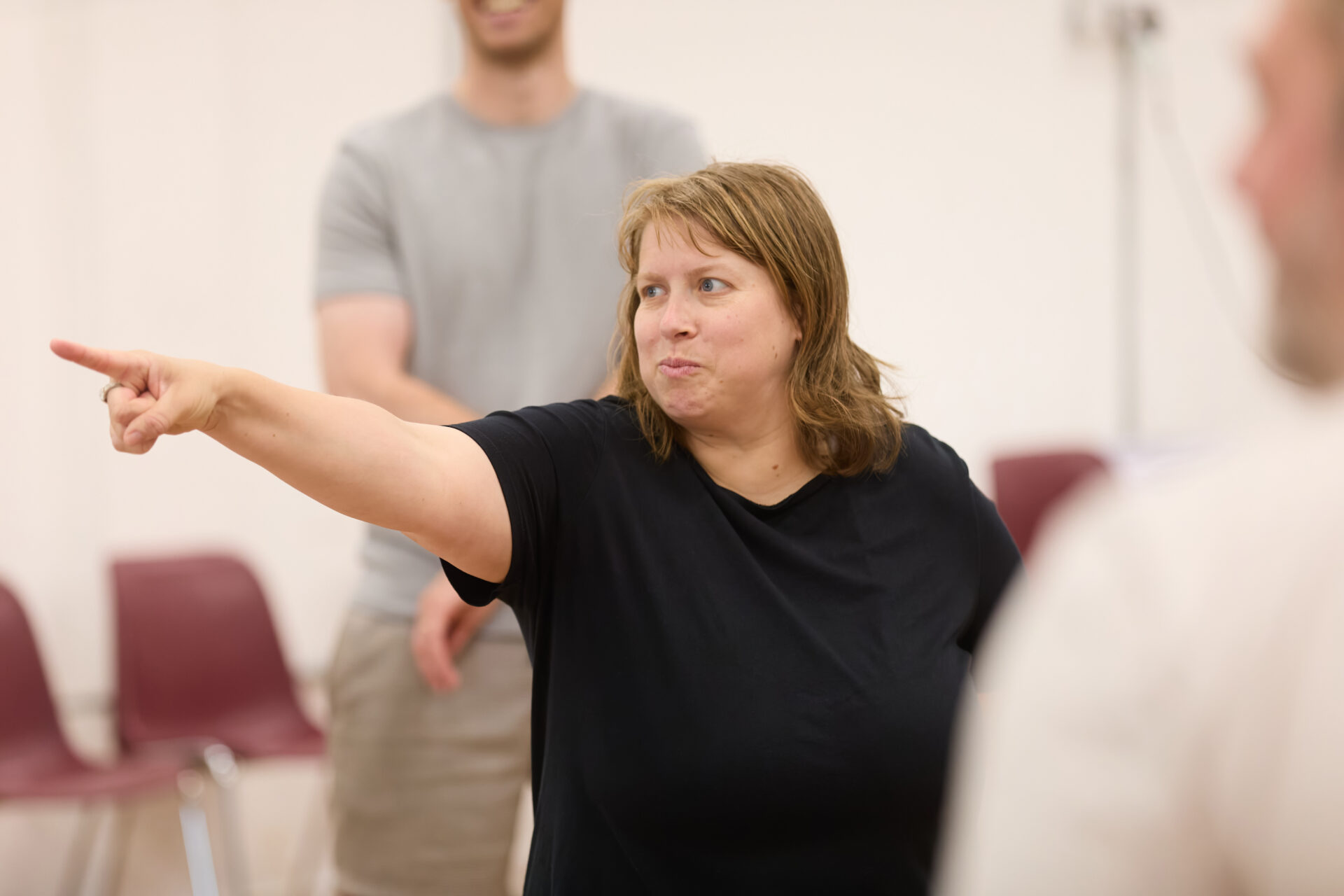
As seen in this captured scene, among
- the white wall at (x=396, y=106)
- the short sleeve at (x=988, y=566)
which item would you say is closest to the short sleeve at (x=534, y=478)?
the short sleeve at (x=988, y=566)

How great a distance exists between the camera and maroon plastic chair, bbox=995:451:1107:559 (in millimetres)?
3996

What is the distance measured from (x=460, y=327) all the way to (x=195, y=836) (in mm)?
→ 1754

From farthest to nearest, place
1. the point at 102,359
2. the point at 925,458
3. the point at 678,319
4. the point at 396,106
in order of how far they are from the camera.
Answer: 1. the point at 396,106
2. the point at 925,458
3. the point at 678,319
4. the point at 102,359

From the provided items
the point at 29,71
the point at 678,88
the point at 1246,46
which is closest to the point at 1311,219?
the point at 1246,46

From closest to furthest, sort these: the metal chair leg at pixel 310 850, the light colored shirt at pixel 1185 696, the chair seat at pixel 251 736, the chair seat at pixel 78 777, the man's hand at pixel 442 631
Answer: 1. the light colored shirt at pixel 1185 696
2. the man's hand at pixel 442 631
3. the chair seat at pixel 78 777
4. the chair seat at pixel 251 736
5. the metal chair leg at pixel 310 850

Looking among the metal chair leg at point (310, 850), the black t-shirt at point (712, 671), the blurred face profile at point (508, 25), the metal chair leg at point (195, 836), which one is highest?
the blurred face profile at point (508, 25)

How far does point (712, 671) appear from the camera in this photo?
1365 mm

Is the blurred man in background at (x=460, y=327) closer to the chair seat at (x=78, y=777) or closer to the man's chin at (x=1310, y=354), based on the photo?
the chair seat at (x=78, y=777)

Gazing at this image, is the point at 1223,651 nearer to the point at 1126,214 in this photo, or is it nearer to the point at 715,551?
the point at 715,551

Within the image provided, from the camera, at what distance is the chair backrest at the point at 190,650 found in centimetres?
313

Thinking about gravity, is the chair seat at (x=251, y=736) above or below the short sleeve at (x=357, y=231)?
below

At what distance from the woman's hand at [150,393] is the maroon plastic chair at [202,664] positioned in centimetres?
212

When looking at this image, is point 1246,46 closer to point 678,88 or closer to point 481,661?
point 481,661

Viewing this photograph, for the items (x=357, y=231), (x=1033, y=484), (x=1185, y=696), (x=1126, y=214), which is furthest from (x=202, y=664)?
(x=1126, y=214)
